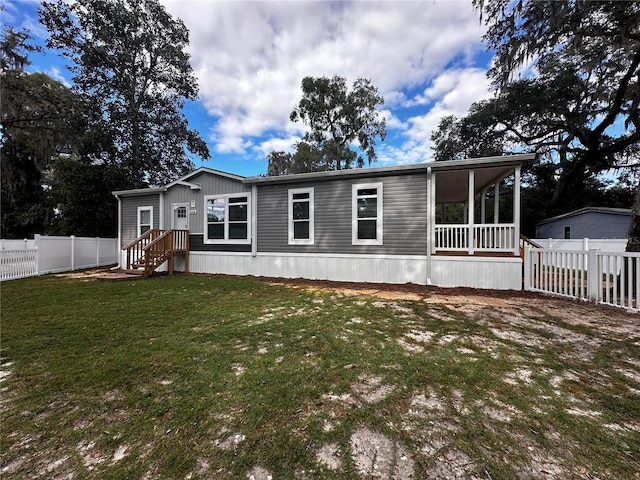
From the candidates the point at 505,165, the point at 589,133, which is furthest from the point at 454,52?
the point at 589,133

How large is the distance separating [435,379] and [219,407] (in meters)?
1.87

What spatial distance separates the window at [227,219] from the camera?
943 cm

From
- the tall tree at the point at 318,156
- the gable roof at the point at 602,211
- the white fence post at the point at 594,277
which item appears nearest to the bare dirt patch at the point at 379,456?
the white fence post at the point at 594,277

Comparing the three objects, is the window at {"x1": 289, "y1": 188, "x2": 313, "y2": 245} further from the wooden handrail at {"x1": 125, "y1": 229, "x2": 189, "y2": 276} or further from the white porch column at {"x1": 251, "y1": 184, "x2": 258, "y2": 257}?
the wooden handrail at {"x1": 125, "y1": 229, "x2": 189, "y2": 276}

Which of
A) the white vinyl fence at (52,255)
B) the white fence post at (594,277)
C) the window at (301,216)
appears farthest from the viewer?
the white vinyl fence at (52,255)

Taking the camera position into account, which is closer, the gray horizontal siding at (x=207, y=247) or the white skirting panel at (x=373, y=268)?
the white skirting panel at (x=373, y=268)

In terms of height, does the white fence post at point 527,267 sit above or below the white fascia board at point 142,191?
A: below

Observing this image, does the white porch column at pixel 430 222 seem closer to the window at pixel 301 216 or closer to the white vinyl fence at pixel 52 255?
the window at pixel 301 216

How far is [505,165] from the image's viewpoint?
683 cm

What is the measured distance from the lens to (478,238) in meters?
7.41

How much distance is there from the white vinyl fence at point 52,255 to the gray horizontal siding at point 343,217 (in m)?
7.88

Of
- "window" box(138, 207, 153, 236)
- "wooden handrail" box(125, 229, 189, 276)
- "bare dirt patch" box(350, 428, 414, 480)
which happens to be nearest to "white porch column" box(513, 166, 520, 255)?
"bare dirt patch" box(350, 428, 414, 480)

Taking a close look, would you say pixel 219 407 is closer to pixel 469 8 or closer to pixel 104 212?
pixel 469 8

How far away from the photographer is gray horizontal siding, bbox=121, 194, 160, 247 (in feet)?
36.0
